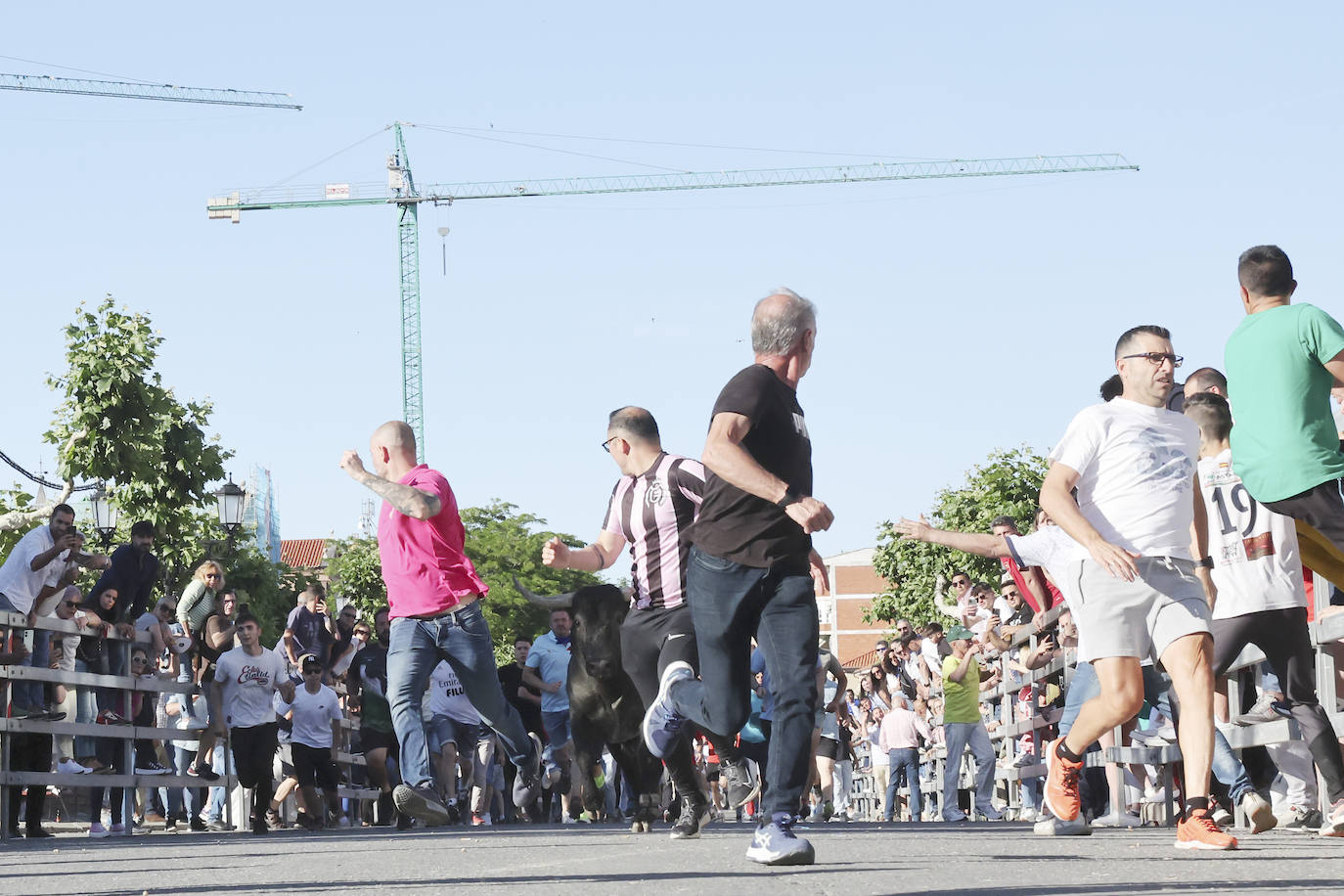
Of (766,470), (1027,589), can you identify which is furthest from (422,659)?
(1027,589)

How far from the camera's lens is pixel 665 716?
860 cm

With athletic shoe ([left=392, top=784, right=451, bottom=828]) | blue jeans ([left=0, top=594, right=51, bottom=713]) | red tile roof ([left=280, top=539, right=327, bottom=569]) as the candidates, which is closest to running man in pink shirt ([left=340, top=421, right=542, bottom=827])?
athletic shoe ([left=392, top=784, right=451, bottom=828])

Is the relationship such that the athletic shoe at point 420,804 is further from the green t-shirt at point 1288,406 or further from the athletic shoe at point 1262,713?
the green t-shirt at point 1288,406

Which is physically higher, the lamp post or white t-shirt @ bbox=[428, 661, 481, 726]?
the lamp post

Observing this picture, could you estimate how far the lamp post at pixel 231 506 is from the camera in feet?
83.0

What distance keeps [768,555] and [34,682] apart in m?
8.30

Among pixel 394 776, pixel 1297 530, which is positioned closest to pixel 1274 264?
pixel 1297 530

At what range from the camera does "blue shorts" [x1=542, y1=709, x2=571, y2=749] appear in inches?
733

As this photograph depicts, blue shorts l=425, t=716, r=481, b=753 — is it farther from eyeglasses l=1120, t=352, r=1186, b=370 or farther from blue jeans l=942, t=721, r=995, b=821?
eyeglasses l=1120, t=352, r=1186, b=370

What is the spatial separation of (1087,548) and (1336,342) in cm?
124

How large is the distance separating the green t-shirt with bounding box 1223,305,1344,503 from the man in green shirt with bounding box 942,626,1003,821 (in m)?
9.72

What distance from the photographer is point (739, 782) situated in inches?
399

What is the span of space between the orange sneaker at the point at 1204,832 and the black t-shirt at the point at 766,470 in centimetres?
189

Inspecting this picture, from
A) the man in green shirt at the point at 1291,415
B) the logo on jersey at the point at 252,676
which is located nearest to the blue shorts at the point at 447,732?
the logo on jersey at the point at 252,676
